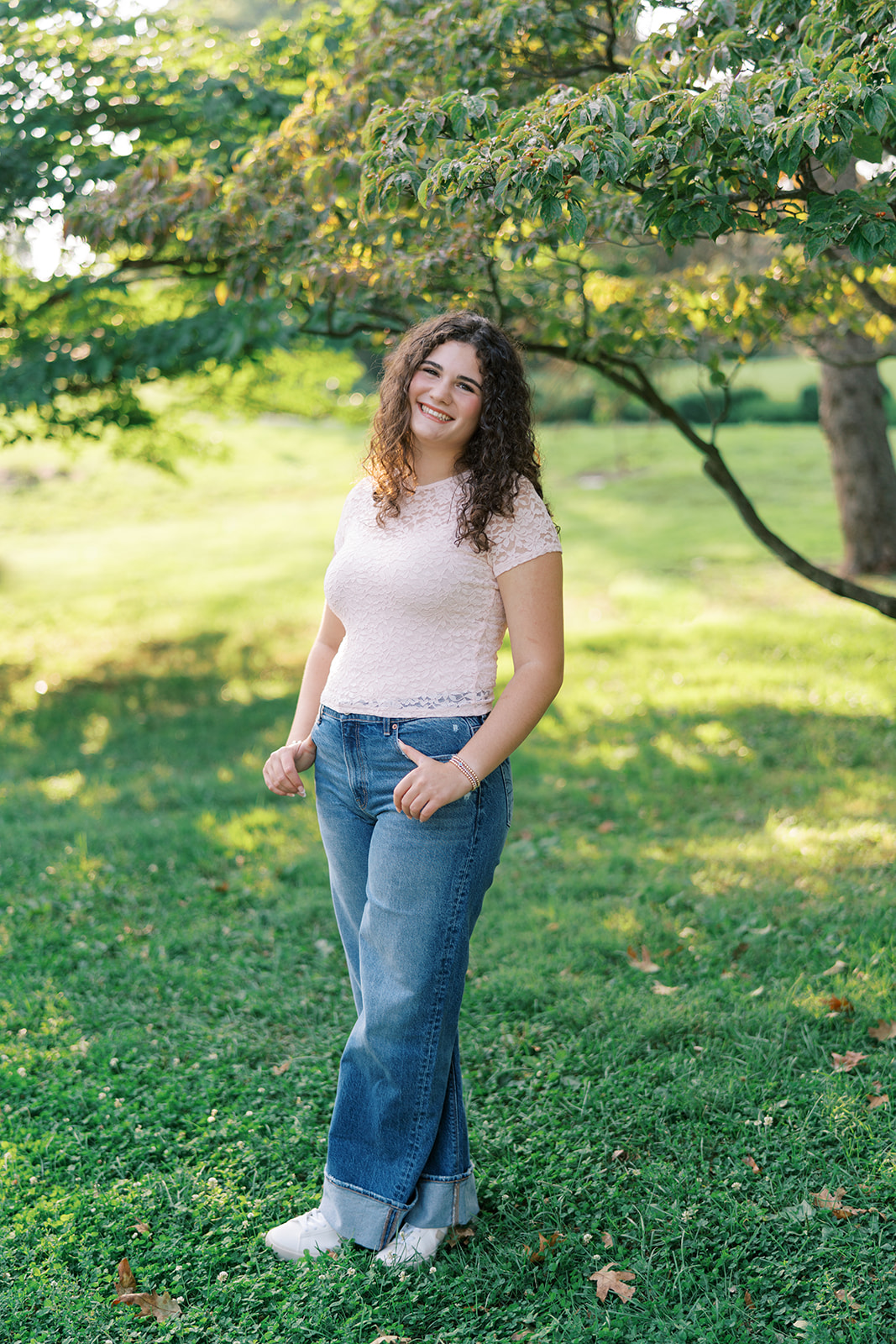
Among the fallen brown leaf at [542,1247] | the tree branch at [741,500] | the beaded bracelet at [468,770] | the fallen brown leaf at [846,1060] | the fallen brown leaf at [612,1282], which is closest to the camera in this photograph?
the beaded bracelet at [468,770]

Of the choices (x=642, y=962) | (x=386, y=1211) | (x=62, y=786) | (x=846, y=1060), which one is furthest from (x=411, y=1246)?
(x=62, y=786)

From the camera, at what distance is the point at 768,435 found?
78.3 feet

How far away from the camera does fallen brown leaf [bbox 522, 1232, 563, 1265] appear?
8.55 feet

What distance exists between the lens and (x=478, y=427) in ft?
8.01

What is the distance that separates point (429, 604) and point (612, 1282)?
1617mm

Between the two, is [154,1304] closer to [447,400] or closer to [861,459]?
[447,400]

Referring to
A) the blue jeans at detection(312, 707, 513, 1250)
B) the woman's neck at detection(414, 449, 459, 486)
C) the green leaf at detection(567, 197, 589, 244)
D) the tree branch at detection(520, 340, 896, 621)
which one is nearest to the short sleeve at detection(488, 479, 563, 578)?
the woman's neck at detection(414, 449, 459, 486)

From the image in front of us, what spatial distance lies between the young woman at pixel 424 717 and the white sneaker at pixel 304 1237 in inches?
3.6

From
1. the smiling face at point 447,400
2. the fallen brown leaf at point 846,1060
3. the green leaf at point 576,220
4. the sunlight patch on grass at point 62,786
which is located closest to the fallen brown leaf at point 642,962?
the fallen brown leaf at point 846,1060

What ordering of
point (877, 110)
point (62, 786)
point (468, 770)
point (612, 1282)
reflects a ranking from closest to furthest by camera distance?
point (877, 110)
point (468, 770)
point (612, 1282)
point (62, 786)

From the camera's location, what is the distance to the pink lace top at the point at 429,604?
2.33 meters

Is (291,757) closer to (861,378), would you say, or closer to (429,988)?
(429,988)

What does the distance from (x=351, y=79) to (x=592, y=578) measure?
956 cm

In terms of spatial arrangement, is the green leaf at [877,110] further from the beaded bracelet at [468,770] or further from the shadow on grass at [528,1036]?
the shadow on grass at [528,1036]
